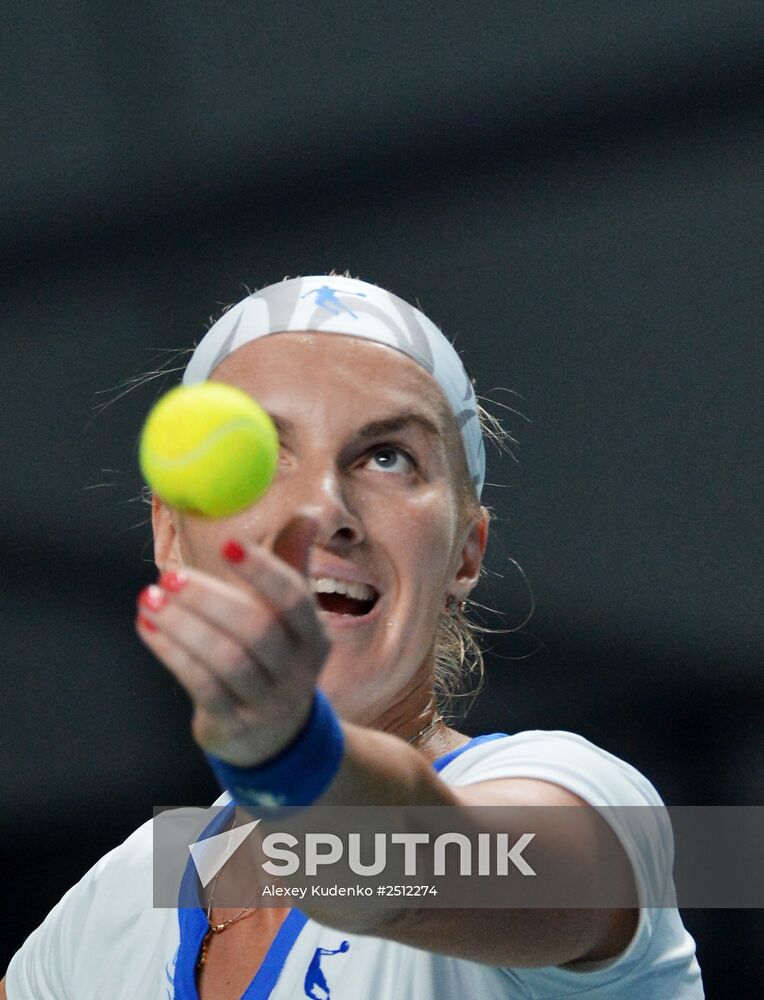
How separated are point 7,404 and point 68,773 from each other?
61 centimetres

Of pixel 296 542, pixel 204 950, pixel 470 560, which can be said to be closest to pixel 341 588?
pixel 470 560

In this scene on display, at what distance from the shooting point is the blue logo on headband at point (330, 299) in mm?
1466

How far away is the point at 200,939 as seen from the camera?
136 cm

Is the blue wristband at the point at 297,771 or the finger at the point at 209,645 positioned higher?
the finger at the point at 209,645

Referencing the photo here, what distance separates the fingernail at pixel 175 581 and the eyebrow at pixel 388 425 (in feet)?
1.86

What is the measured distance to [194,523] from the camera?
135 cm

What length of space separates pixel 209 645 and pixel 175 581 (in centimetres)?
4

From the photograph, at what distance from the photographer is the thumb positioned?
838mm

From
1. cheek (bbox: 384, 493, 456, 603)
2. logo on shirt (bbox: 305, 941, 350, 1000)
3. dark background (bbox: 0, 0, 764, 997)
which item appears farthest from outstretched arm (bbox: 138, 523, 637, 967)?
dark background (bbox: 0, 0, 764, 997)

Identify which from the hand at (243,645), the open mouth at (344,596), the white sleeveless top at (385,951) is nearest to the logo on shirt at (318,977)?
the white sleeveless top at (385,951)

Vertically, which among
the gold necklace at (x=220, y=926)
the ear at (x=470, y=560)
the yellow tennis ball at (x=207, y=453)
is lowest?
the gold necklace at (x=220, y=926)

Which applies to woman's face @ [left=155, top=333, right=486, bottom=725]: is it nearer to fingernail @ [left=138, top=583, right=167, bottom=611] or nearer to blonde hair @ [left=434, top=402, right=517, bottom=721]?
blonde hair @ [left=434, top=402, right=517, bottom=721]

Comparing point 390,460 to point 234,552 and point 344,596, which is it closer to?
point 344,596

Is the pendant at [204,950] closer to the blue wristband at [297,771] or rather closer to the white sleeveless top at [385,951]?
the white sleeveless top at [385,951]
